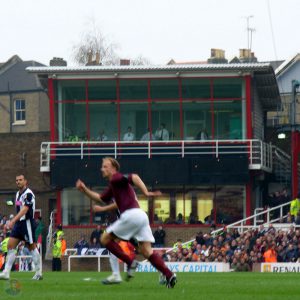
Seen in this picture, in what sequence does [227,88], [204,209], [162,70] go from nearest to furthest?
1. [204,209]
2. [162,70]
3. [227,88]

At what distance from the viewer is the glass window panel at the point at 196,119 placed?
51656mm

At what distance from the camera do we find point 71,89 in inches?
2061

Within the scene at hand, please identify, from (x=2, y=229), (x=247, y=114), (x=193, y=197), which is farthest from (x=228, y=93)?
(x=2, y=229)

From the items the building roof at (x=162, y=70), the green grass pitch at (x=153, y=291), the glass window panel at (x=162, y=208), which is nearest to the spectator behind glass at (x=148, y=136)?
the building roof at (x=162, y=70)

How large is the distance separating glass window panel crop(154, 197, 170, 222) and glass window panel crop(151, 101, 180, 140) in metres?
2.77

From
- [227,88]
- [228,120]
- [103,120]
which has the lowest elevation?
[228,120]

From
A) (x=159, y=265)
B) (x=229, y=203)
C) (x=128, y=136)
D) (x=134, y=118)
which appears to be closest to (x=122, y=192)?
(x=159, y=265)

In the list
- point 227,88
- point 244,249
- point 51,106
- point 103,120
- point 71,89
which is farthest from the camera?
point 103,120

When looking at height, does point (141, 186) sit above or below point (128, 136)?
below

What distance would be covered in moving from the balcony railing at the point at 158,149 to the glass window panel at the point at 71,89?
86.3 inches

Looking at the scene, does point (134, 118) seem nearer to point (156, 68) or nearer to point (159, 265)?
point (156, 68)

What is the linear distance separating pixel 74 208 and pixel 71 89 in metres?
5.24

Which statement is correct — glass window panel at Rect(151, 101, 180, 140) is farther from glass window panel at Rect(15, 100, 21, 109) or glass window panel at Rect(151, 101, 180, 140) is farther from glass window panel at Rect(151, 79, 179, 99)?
glass window panel at Rect(15, 100, 21, 109)

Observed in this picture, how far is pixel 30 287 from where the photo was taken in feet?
65.2
